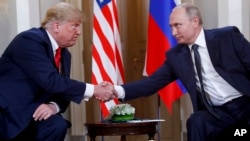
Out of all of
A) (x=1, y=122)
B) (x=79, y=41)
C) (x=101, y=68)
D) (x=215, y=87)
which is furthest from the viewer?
(x=79, y=41)

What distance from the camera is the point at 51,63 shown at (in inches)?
133

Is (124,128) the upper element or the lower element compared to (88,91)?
lower

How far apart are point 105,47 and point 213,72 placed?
1.43m

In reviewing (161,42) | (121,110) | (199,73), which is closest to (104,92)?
(121,110)

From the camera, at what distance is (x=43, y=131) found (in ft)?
10.9

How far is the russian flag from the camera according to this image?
492cm

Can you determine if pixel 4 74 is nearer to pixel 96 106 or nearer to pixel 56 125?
pixel 56 125

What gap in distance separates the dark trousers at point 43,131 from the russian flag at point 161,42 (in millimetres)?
1769

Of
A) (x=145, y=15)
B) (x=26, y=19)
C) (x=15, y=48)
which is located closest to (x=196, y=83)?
(x=15, y=48)

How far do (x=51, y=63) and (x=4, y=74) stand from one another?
31 cm

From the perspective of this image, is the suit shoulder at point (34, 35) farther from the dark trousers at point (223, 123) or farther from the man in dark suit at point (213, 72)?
the dark trousers at point (223, 123)

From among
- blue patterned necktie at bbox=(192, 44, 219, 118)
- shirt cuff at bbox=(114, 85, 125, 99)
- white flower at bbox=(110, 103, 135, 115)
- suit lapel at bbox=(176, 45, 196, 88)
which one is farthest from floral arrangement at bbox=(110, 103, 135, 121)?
blue patterned necktie at bbox=(192, 44, 219, 118)

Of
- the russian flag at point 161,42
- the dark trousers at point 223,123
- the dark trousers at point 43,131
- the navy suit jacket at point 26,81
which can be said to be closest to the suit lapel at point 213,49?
the dark trousers at point 223,123

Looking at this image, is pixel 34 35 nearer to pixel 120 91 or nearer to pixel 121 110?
pixel 120 91
